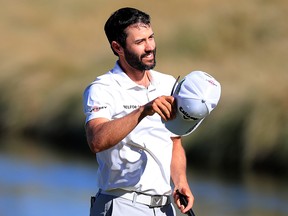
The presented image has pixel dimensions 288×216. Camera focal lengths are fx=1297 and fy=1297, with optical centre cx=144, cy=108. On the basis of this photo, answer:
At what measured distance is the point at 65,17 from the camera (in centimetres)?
3206

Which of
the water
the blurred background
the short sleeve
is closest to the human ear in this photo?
the short sleeve

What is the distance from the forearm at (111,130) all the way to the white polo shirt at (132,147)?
0.18 metres

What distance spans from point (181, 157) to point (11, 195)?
31.1 feet

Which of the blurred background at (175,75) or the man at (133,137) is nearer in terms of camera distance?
the man at (133,137)

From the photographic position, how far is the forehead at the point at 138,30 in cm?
665

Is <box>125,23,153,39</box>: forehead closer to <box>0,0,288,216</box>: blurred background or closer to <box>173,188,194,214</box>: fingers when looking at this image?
<box>173,188,194,214</box>: fingers

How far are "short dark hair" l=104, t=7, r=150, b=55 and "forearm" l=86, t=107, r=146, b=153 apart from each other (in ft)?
1.84

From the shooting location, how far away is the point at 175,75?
68.6 ft

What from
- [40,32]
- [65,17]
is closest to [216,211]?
[40,32]

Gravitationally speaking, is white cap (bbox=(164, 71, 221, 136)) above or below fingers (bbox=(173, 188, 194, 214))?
above

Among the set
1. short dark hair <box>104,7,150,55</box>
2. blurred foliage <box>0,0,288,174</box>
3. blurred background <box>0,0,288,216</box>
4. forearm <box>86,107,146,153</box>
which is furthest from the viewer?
blurred foliage <box>0,0,288,174</box>

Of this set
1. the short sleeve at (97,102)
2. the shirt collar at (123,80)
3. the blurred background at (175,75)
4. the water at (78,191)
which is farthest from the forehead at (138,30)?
the blurred background at (175,75)

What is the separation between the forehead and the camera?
21.8 ft

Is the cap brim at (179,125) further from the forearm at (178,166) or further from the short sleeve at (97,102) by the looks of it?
the forearm at (178,166)
